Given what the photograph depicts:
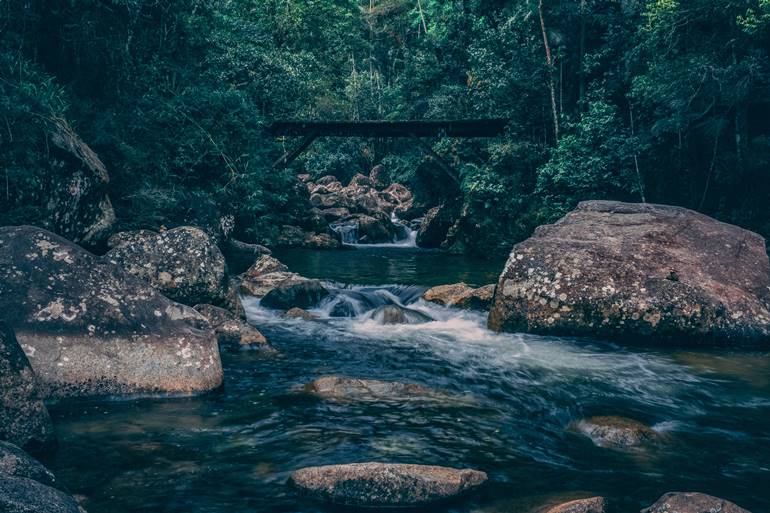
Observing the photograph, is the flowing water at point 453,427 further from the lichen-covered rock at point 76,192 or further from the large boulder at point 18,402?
the lichen-covered rock at point 76,192

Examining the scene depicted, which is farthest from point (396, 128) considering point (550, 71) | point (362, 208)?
point (362, 208)

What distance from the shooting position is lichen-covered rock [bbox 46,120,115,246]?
11008mm

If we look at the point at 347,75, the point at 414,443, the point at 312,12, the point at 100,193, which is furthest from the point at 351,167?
the point at 414,443

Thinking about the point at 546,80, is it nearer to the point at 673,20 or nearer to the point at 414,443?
the point at 673,20

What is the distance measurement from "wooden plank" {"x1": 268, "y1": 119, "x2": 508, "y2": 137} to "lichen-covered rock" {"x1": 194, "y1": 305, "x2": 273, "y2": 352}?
14856 mm

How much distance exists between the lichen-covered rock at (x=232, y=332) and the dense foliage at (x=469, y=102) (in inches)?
185

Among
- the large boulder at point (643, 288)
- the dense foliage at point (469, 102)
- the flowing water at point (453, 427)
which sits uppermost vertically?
the dense foliage at point (469, 102)

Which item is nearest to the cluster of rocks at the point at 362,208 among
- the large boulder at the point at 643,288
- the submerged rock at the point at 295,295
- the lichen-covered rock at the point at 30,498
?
the submerged rock at the point at 295,295

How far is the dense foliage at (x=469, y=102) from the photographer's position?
13.1 metres

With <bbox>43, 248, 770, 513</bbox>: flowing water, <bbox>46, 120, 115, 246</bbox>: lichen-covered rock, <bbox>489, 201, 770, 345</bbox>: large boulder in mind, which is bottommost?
<bbox>43, 248, 770, 513</bbox>: flowing water

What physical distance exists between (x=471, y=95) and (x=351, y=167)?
747 inches

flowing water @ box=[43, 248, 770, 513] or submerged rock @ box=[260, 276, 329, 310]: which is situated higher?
submerged rock @ box=[260, 276, 329, 310]

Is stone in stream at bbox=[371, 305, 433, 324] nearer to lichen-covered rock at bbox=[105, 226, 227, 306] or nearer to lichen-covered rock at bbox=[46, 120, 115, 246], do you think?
lichen-covered rock at bbox=[105, 226, 227, 306]

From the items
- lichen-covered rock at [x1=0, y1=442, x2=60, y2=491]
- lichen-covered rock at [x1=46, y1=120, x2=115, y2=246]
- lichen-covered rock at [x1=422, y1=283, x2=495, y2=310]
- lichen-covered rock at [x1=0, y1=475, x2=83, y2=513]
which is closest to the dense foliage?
lichen-covered rock at [x1=46, y1=120, x2=115, y2=246]
